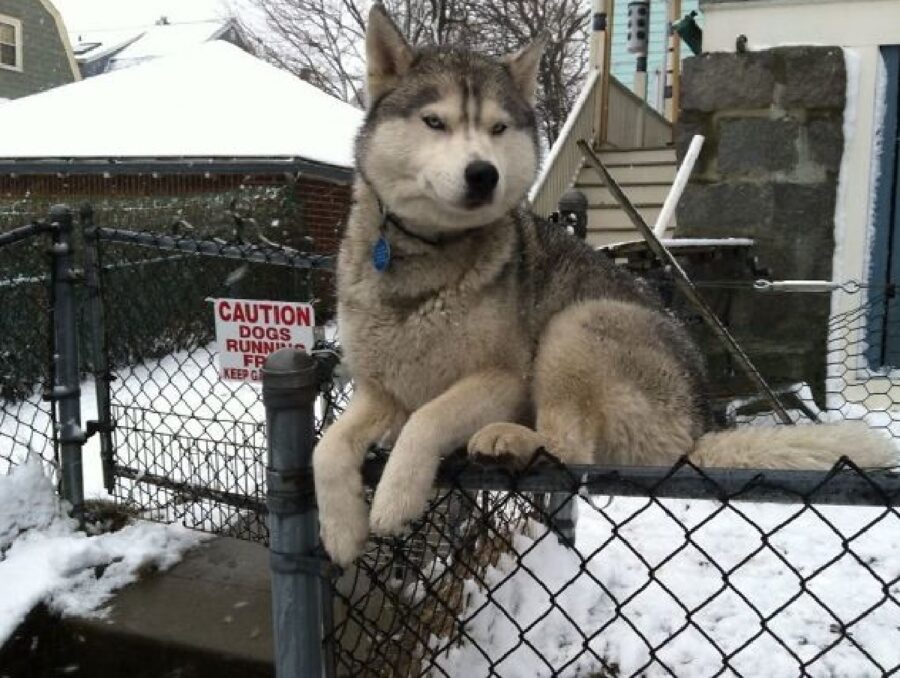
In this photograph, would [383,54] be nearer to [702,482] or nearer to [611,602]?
[702,482]

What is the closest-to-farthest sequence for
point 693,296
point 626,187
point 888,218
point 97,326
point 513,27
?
point 97,326
point 693,296
point 888,218
point 626,187
point 513,27

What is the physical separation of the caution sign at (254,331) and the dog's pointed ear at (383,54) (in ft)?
3.73

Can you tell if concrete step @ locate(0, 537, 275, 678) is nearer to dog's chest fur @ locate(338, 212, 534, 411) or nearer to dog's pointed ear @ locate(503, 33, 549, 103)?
dog's chest fur @ locate(338, 212, 534, 411)

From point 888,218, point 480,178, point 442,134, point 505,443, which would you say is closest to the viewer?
point 505,443

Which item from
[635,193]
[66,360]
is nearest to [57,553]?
[66,360]

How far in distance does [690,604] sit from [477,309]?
169 centimetres

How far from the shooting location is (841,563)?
3.54m

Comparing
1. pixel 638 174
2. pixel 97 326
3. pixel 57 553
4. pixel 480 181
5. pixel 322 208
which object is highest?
pixel 638 174

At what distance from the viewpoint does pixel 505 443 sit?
1877mm

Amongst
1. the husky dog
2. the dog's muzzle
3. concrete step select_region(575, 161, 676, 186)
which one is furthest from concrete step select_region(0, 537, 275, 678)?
concrete step select_region(575, 161, 676, 186)

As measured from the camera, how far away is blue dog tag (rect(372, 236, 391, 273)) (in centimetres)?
244

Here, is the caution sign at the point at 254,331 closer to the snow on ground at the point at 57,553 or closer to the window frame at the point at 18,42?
the snow on ground at the point at 57,553

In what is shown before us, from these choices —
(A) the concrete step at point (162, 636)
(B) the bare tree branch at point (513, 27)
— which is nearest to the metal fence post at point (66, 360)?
(A) the concrete step at point (162, 636)

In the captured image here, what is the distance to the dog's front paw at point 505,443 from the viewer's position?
1852 mm
